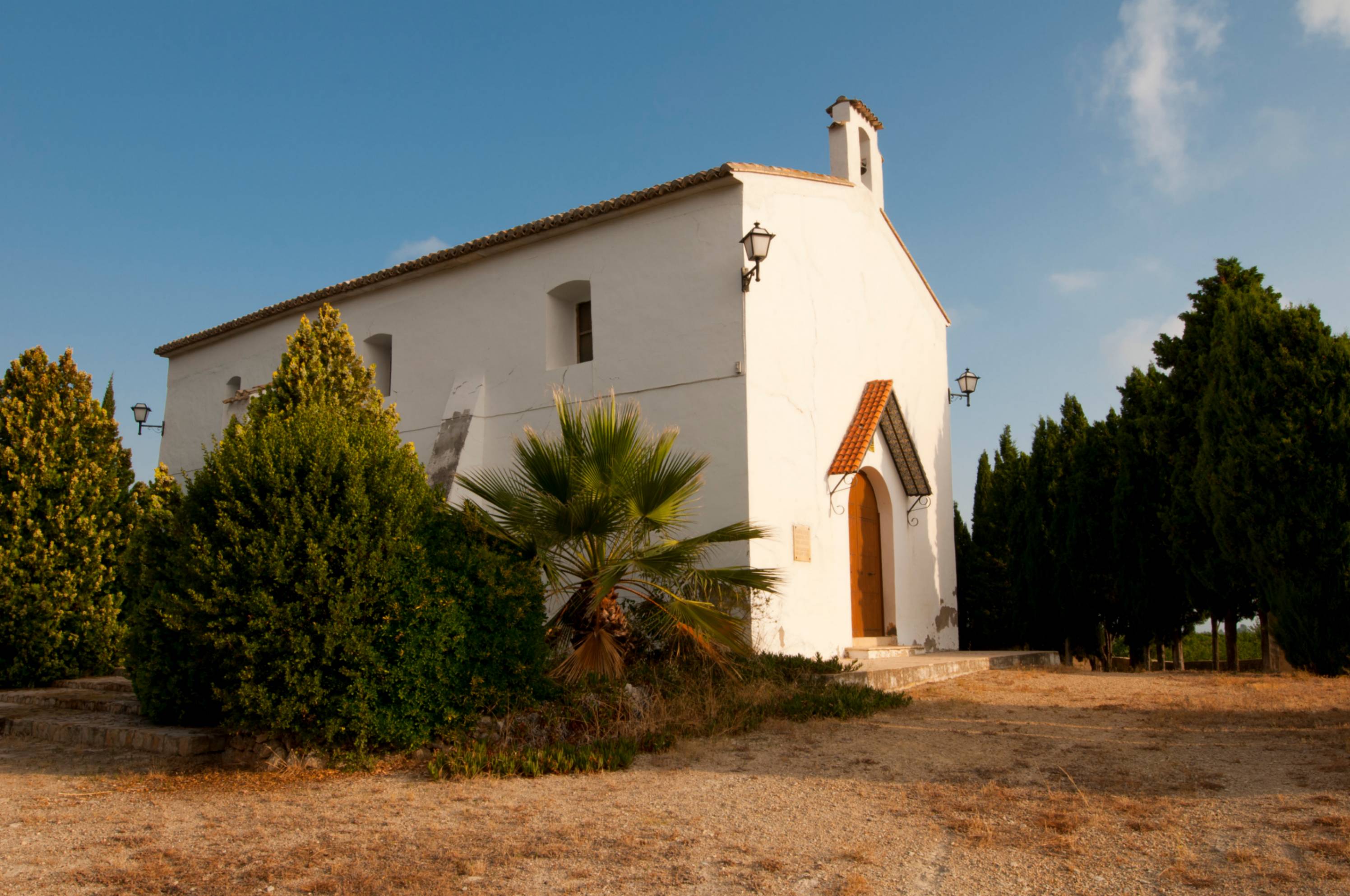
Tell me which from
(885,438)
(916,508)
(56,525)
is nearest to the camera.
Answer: (56,525)

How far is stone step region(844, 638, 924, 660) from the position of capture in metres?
11.7

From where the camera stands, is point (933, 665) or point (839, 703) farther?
point (933, 665)

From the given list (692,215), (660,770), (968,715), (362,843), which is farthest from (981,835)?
(692,215)

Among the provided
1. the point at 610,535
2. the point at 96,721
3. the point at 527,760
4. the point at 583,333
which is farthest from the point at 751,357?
the point at 96,721

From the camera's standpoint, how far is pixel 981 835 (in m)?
4.36

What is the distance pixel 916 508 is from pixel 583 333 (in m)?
5.64

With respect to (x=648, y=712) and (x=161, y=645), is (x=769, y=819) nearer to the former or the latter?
(x=648, y=712)

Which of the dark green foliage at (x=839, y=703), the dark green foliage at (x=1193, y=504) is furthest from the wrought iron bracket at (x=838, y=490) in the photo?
the dark green foliage at (x=1193, y=504)

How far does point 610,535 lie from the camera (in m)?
8.31

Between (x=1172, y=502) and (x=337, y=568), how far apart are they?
11.4 m

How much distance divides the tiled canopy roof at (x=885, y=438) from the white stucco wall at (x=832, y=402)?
13 centimetres

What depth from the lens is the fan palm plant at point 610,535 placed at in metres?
7.98

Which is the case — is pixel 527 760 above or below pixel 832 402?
below

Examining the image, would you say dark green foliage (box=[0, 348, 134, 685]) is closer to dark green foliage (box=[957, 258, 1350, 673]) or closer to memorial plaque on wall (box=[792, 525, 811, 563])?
memorial plaque on wall (box=[792, 525, 811, 563])
